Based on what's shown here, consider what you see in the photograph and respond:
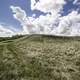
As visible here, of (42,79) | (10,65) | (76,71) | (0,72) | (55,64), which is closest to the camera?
(42,79)

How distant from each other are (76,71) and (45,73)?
135 inches

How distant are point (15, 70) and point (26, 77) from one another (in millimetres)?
2110

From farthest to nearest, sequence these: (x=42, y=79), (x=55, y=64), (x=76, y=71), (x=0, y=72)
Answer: (x=55, y=64), (x=76, y=71), (x=0, y=72), (x=42, y=79)

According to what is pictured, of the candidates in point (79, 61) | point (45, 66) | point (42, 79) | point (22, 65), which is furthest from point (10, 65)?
point (79, 61)

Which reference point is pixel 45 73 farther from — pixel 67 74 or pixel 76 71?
pixel 76 71

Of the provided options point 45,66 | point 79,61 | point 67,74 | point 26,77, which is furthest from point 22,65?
point 79,61

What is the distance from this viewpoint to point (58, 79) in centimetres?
1391

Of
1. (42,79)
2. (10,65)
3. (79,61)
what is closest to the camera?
(42,79)

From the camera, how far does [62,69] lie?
16.8 meters

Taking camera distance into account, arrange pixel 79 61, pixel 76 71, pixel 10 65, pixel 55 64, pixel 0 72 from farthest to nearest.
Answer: pixel 79 61, pixel 55 64, pixel 10 65, pixel 76 71, pixel 0 72

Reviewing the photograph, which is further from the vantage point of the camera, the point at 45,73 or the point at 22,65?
the point at 22,65

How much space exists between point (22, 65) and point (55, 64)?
3930 millimetres

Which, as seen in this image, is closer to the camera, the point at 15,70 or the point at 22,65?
the point at 15,70

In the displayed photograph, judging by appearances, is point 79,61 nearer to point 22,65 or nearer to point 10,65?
point 22,65
